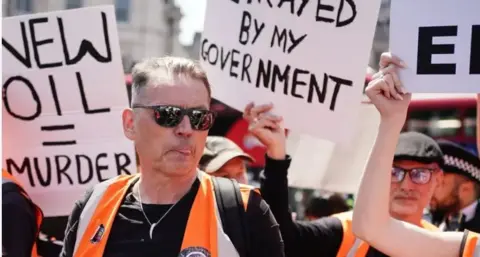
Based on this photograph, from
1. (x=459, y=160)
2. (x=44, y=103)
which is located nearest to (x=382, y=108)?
(x=44, y=103)

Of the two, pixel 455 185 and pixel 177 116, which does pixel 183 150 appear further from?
pixel 455 185

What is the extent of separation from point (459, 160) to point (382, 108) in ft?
7.64

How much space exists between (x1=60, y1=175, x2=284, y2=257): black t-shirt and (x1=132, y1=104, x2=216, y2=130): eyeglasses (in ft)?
0.60

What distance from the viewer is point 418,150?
3119 millimetres

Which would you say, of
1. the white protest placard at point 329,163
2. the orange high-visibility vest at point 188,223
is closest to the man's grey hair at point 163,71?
the orange high-visibility vest at point 188,223

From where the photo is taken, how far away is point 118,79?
3.64 m

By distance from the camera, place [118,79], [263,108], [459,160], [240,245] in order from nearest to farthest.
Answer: [240,245] → [263,108] → [118,79] → [459,160]

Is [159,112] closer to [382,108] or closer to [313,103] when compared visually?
[382,108]

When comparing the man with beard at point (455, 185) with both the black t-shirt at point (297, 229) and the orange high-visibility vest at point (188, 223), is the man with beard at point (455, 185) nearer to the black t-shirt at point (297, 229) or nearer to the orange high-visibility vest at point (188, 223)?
the black t-shirt at point (297, 229)

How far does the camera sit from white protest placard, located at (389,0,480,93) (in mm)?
2240

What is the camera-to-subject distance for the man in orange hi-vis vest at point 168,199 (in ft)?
7.07

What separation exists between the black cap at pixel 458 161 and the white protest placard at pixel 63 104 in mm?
1768

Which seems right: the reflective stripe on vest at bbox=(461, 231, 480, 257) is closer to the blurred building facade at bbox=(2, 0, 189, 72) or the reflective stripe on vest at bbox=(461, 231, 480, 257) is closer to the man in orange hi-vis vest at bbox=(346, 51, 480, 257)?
the man in orange hi-vis vest at bbox=(346, 51, 480, 257)

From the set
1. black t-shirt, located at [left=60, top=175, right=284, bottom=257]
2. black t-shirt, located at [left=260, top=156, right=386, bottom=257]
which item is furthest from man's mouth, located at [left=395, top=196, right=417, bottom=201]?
black t-shirt, located at [left=60, top=175, right=284, bottom=257]
